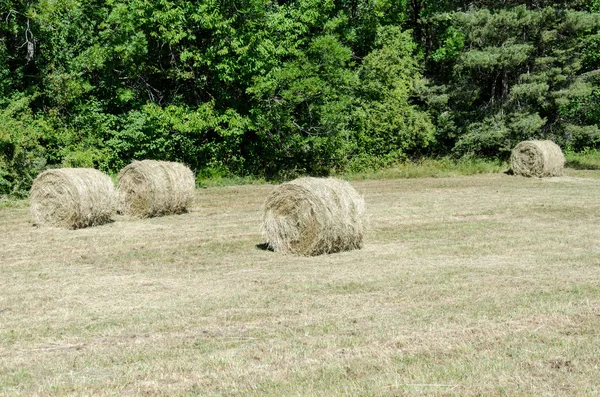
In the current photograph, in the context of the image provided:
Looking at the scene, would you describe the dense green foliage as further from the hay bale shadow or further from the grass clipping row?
the grass clipping row

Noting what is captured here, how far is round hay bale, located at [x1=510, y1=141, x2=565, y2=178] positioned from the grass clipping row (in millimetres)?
17773

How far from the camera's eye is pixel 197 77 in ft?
105

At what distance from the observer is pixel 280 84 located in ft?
102

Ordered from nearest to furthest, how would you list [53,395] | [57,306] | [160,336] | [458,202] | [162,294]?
1. [53,395]
2. [160,336]
3. [57,306]
4. [162,294]
5. [458,202]

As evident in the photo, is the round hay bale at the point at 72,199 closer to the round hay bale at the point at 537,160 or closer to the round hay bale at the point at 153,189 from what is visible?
the round hay bale at the point at 153,189

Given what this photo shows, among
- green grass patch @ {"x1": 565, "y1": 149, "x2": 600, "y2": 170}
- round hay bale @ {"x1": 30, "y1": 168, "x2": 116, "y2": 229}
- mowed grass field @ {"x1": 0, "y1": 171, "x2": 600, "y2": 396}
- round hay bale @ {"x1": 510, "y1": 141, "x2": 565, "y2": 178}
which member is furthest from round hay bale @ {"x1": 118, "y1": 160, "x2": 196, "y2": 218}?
green grass patch @ {"x1": 565, "y1": 149, "x2": 600, "y2": 170}

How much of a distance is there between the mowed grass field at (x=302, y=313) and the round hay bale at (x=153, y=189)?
6.55 feet

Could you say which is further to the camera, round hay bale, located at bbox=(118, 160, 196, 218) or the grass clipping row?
round hay bale, located at bbox=(118, 160, 196, 218)

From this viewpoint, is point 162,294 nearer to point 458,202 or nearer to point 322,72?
point 458,202

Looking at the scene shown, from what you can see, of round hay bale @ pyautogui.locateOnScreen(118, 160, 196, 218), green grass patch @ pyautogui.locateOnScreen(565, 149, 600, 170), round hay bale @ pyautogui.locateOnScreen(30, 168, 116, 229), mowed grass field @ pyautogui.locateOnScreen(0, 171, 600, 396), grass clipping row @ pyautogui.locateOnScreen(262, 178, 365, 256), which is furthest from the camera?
green grass patch @ pyautogui.locateOnScreen(565, 149, 600, 170)

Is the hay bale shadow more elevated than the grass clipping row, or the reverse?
the grass clipping row

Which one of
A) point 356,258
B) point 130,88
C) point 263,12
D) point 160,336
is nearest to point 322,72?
point 263,12

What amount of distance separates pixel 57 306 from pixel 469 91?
31.7 metres

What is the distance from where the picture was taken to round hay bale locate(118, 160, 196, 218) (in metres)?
18.2
